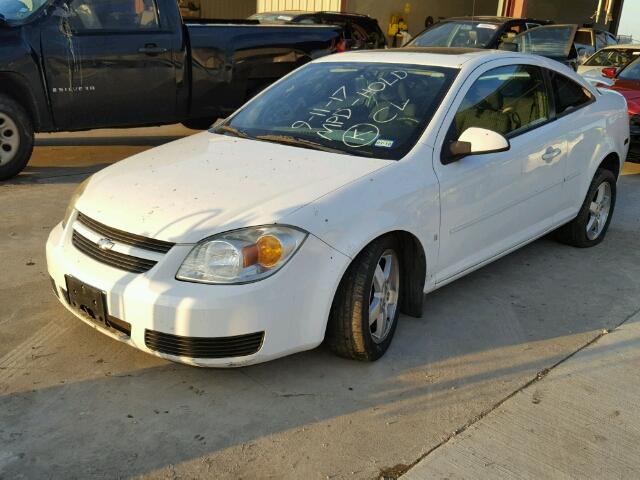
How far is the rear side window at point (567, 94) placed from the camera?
4926mm

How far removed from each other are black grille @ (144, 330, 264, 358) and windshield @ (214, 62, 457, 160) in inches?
48.4

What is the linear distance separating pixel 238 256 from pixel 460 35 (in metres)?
8.93

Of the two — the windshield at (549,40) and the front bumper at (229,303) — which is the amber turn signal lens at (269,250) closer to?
the front bumper at (229,303)

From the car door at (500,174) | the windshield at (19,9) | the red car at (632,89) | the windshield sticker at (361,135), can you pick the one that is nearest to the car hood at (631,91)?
the red car at (632,89)

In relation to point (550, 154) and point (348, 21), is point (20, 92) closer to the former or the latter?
point (550, 154)

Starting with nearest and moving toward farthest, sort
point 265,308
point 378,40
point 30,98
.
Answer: point 265,308 → point 30,98 → point 378,40

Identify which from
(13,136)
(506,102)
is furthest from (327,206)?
(13,136)

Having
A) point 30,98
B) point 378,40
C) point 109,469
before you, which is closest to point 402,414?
point 109,469

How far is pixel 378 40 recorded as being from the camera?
13.3 m

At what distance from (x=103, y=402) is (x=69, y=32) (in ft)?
15.8

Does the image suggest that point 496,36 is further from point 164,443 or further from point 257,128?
point 164,443

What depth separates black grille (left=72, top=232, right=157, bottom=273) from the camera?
3.09 m

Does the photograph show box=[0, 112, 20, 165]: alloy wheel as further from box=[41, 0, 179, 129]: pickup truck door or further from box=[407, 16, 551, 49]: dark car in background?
box=[407, 16, 551, 49]: dark car in background

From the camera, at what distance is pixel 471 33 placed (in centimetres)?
1088
